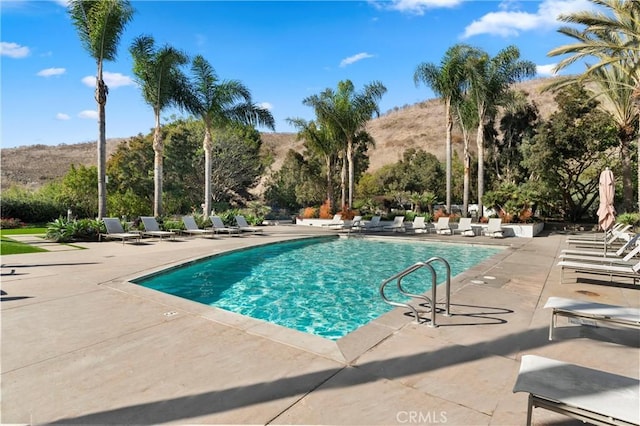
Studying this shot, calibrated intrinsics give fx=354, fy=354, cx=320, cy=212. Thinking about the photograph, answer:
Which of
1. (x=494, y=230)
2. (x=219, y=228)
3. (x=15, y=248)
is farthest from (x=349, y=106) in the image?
(x=15, y=248)

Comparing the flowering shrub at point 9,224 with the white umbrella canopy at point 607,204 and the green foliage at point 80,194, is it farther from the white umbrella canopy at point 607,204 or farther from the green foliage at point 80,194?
the white umbrella canopy at point 607,204

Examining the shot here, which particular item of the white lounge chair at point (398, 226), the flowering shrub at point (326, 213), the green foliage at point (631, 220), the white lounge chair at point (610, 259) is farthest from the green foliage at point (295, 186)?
the white lounge chair at point (610, 259)

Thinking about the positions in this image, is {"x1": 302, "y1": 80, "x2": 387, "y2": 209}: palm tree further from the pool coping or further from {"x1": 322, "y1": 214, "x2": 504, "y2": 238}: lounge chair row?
the pool coping

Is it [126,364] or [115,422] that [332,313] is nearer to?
[126,364]

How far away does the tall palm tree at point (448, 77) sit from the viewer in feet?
69.3

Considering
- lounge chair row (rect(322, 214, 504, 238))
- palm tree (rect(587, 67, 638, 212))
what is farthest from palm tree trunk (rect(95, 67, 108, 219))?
palm tree (rect(587, 67, 638, 212))

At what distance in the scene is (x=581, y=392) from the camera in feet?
7.69

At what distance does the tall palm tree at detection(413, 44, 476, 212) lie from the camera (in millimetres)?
21125

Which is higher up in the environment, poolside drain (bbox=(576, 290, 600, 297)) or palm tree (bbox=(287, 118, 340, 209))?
palm tree (bbox=(287, 118, 340, 209))

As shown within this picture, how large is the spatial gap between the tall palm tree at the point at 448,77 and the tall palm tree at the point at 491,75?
722mm

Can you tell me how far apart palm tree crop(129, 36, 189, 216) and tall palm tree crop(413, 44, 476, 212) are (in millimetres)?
13957

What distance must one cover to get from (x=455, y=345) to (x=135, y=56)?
18438 mm

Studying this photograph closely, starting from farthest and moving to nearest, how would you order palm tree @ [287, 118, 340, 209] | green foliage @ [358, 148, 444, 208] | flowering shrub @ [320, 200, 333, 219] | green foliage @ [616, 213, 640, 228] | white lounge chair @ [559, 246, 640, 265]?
green foliage @ [358, 148, 444, 208]
palm tree @ [287, 118, 340, 209]
flowering shrub @ [320, 200, 333, 219]
green foliage @ [616, 213, 640, 228]
white lounge chair @ [559, 246, 640, 265]

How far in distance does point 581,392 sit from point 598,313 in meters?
2.35
